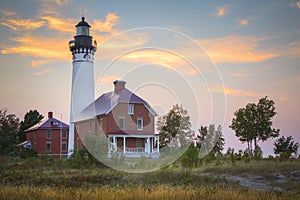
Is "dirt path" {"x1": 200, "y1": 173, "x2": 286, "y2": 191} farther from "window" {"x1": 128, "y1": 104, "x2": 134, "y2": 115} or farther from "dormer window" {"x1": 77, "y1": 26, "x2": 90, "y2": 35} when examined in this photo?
"dormer window" {"x1": 77, "y1": 26, "x2": 90, "y2": 35}

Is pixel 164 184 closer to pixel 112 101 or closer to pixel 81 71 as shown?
pixel 112 101

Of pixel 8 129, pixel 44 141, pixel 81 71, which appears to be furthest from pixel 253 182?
pixel 8 129

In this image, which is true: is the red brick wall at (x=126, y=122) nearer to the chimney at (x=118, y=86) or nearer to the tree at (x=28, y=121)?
the chimney at (x=118, y=86)

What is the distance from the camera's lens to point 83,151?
1186 inches

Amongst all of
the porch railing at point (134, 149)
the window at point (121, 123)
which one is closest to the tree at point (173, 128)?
the porch railing at point (134, 149)

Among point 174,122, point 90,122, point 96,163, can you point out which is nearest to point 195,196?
point 96,163

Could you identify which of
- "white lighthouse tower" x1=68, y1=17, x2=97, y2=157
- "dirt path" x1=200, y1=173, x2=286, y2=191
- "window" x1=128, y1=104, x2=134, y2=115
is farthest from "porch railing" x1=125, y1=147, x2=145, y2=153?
"dirt path" x1=200, y1=173, x2=286, y2=191

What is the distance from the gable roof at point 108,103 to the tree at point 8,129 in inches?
732

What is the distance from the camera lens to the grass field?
12.9 m

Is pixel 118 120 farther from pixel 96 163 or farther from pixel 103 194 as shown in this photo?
pixel 103 194

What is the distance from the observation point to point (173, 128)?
37906mm

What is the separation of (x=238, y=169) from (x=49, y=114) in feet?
132

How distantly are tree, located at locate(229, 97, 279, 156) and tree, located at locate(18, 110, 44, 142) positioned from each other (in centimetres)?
3569

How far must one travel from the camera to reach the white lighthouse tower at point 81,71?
149 feet
